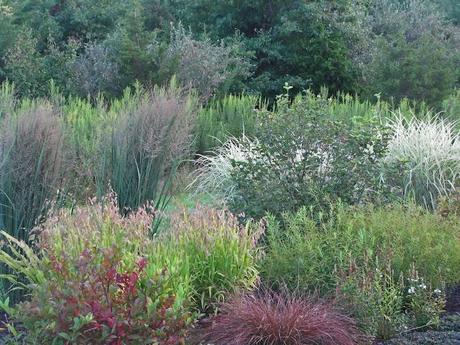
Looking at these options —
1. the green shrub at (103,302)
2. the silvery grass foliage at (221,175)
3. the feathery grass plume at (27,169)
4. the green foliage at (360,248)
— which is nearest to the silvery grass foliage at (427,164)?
the silvery grass foliage at (221,175)

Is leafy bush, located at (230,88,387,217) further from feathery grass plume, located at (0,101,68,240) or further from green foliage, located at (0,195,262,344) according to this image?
feathery grass plume, located at (0,101,68,240)

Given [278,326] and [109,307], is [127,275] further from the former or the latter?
[278,326]

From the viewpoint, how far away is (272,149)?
834 cm

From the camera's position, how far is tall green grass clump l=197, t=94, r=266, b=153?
44.7 feet

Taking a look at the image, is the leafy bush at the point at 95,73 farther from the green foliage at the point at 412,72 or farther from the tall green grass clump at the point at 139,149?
the tall green grass clump at the point at 139,149

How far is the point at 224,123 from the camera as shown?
1426 cm

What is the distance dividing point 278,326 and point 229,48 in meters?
13.4

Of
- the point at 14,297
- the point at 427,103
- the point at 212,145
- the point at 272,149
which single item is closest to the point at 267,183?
the point at 272,149

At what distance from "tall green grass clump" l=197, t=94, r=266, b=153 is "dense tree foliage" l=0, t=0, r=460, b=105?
1.89 metres

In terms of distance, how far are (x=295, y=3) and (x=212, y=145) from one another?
27.4 ft

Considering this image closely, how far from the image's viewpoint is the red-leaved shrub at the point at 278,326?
5312 mm

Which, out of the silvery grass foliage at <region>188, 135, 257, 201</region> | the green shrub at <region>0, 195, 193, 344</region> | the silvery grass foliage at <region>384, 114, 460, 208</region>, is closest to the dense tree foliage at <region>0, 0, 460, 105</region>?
the silvery grass foliage at <region>188, 135, 257, 201</region>

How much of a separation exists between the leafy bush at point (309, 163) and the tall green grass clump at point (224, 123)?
4.38 metres

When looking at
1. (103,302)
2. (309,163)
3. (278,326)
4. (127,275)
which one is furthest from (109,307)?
(309,163)
